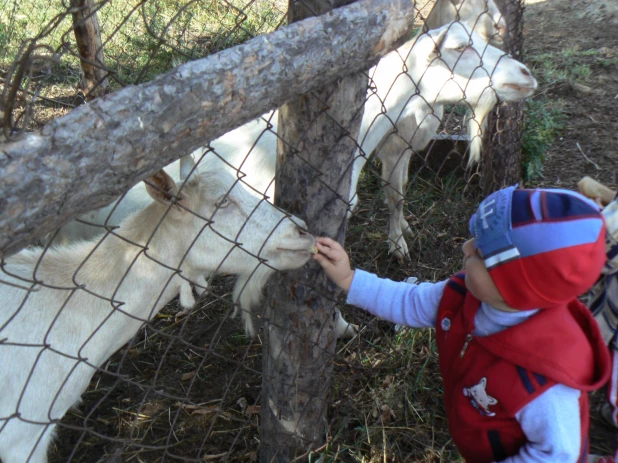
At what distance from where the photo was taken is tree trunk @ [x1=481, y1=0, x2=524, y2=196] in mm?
3814

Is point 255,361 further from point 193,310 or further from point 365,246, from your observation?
point 365,246

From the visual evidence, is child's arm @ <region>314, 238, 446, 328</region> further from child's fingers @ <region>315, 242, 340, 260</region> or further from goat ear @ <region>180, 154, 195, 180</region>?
goat ear @ <region>180, 154, 195, 180</region>

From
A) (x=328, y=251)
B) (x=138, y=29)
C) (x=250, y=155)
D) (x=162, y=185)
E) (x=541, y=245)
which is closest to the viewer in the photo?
(x=541, y=245)

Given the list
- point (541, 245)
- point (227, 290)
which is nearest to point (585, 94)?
point (227, 290)

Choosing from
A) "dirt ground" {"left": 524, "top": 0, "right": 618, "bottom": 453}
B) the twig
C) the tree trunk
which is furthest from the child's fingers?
the twig

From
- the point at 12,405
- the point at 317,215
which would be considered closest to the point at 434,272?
the point at 317,215

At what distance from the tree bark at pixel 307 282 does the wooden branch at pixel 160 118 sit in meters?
0.13

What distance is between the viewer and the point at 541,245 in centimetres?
142

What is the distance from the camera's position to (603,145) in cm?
490

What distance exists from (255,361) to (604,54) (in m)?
5.57

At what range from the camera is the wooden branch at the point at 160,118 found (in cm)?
92

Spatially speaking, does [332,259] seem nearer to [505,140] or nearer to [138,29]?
[505,140]

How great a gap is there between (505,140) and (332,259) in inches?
102

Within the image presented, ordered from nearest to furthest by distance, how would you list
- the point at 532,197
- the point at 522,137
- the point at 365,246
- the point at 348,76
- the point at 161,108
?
the point at 161,108 < the point at 532,197 < the point at 348,76 < the point at 365,246 < the point at 522,137
